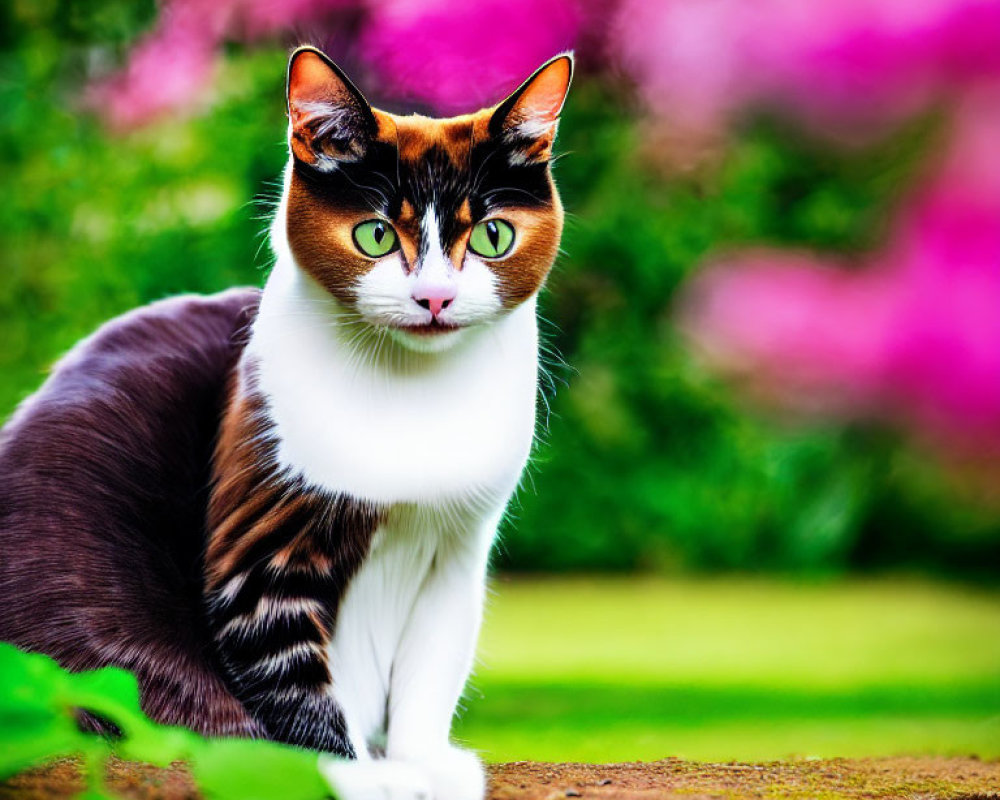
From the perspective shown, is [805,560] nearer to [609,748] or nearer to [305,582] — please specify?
[609,748]

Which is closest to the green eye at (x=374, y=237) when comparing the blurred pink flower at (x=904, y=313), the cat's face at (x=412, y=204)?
the cat's face at (x=412, y=204)

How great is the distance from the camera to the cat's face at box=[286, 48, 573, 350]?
47.8 inches

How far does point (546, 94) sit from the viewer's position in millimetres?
1270

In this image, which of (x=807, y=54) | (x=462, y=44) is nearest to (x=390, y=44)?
(x=462, y=44)

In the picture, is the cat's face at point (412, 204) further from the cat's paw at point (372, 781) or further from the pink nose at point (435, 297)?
the cat's paw at point (372, 781)

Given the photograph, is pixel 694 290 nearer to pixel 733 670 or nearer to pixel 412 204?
pixel 733 670

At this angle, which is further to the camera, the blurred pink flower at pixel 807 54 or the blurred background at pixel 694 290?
the blurred pink flower at pixel 807 54

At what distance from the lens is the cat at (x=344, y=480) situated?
48.6 inches

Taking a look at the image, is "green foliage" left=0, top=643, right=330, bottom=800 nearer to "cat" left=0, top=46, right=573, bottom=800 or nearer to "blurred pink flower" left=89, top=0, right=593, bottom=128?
"cat" left=0, top=46, right=573, bottom=800

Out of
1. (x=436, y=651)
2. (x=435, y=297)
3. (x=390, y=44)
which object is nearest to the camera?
(x=435, y=297)

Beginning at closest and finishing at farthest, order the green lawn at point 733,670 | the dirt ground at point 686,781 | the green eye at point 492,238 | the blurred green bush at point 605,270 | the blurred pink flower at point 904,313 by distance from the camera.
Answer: the dirt ground at point 686,781, the green eye at point 492,238, the green lawn at point 733,670, the blurred green bush at point 605,270, the blurred pink flower at point 904,313

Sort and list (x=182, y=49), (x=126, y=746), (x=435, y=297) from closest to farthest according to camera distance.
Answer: (x=126, y=746)
(x=435, y=297)
(x=182, y=49)

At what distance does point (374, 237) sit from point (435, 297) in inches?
4.1

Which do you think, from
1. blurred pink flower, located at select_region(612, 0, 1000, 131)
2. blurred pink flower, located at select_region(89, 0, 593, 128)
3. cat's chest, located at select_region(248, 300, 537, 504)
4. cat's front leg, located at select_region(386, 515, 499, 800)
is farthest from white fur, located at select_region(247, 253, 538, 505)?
blurred pink flower, located at select_region(612, 0, 1000, 131)
